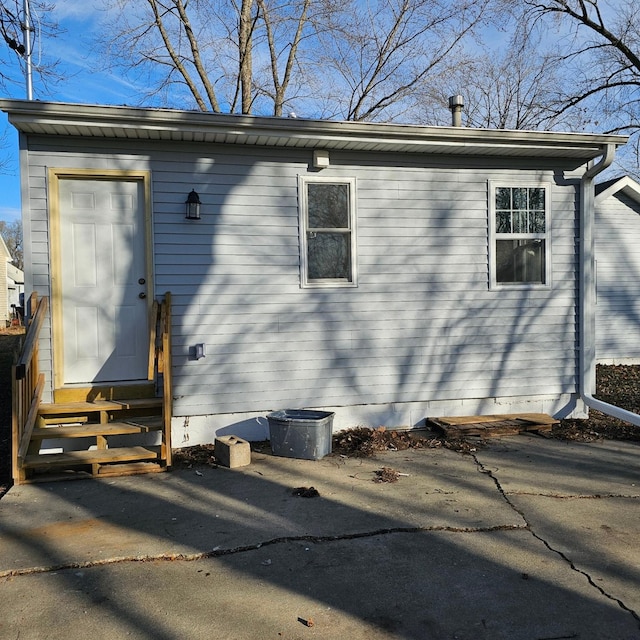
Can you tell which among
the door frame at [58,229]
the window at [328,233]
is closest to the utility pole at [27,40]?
the door frame at [58,229]

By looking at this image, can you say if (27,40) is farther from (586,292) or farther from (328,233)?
(586,292)

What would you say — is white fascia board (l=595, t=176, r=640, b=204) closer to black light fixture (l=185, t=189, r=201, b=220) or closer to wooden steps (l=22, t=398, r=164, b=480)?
black light fixture (l=185, t=189, r=201, b=220)

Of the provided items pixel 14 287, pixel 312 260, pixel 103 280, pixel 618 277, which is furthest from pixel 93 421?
pixel 14 287

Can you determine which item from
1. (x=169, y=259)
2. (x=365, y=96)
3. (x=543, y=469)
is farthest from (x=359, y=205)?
(x=365, y=96)

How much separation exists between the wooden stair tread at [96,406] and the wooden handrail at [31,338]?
1.85 feet

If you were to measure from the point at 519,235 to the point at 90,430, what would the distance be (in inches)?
196

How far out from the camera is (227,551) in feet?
10.6

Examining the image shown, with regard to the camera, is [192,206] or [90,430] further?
[192,206]

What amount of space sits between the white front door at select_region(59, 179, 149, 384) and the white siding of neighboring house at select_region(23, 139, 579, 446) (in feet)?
0.67

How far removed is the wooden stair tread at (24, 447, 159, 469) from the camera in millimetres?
4539

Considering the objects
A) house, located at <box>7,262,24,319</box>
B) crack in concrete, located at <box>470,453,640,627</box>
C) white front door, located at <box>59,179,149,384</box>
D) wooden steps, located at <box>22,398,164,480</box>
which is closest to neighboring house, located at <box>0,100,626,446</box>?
→ white front door, located at <box>59,179,149,384</box>

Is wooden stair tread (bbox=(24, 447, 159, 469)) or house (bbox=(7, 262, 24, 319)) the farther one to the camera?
house (bbox=(7, 262, 24, 319))

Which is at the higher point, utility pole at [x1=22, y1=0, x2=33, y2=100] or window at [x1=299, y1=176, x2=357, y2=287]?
utility pole at [x1=22, y1=0, x2=33, y2=100]

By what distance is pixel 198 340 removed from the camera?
Result: 5.48m
